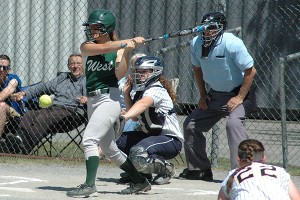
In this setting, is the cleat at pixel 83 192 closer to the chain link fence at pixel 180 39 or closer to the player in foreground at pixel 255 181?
the player in foreground at pixel 255 181

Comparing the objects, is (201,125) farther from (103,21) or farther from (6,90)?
(6,90)

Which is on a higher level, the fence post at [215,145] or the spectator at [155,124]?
the spectator at [155,124]

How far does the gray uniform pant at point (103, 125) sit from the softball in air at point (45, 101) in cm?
299

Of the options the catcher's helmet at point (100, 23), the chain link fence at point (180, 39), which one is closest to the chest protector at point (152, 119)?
the catcher's helmet at point (100, 23)

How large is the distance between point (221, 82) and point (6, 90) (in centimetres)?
354

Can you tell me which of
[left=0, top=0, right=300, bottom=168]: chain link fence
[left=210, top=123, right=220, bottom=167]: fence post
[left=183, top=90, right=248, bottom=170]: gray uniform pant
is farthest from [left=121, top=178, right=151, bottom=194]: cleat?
[left=0, top=0, right=300, bottom=168]: chain link fence

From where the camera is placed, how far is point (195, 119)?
10.0 m

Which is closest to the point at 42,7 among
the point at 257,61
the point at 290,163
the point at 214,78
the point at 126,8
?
the point at 126,8

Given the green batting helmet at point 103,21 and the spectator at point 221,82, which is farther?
the spectator at point 221,82

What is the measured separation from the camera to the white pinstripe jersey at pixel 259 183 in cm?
582

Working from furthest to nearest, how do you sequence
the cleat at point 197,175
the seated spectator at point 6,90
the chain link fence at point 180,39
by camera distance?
the chain link fence at point 180,39 → the seated spectator at point 6,90 → the cleat at point 197,175

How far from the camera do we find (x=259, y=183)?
5.84m

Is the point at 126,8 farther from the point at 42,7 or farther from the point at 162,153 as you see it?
the point at 162,153

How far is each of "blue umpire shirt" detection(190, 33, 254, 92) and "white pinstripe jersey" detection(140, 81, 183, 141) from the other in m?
0.50
